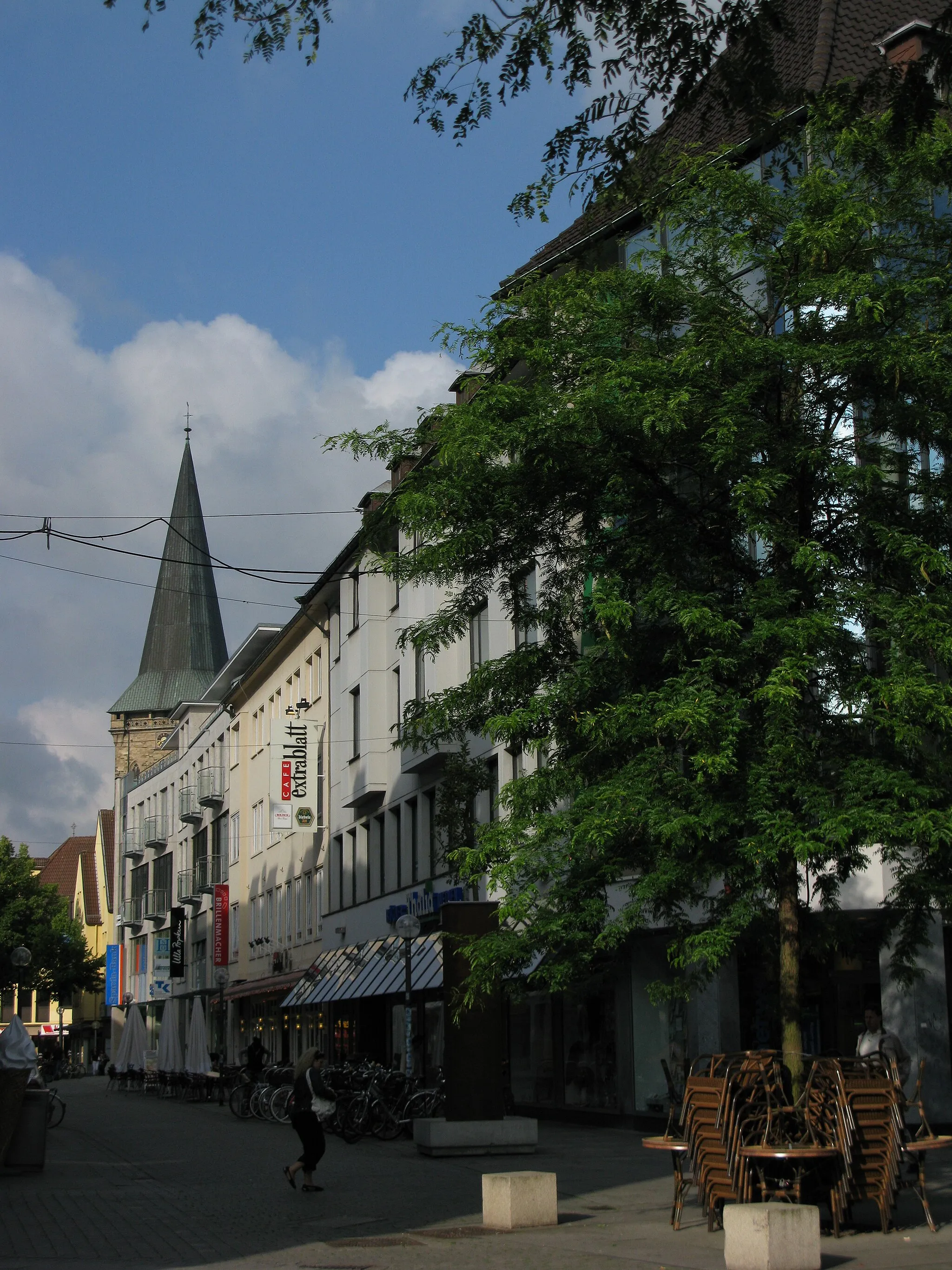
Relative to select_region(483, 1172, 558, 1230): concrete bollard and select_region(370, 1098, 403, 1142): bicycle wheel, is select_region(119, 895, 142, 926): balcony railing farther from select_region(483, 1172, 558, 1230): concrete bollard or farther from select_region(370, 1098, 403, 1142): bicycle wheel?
select_region(483, 1172, 558, 1230): concrete bollard

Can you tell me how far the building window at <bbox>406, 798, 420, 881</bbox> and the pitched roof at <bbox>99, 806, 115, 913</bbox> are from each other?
75.5 m

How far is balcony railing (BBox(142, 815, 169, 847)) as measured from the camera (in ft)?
274

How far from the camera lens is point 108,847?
113000 millimetres

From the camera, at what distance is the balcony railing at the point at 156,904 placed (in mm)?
82375

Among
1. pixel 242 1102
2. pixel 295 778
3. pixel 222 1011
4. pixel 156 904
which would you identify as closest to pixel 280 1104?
pixel 242 1102

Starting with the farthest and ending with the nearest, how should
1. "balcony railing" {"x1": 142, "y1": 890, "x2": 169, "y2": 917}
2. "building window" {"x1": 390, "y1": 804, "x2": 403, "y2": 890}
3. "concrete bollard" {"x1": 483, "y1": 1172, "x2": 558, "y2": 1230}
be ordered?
"balcony railing" {"x1": 142, "y1": 890, "x2": 169, "y2": 917}
"building window" {"x1": 390, "y1": 804, "x2": 403, "y2": 890}
"concrete bollard" {"x1": 483, "y1": 1172, "x2": 558, "y2": 1230}

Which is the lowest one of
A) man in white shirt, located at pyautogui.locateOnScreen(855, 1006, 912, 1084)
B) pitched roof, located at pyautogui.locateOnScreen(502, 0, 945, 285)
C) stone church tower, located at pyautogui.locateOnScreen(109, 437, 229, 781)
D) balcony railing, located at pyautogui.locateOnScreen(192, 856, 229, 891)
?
man in white shirt, located at pyautogui.locateOnScreen(855, 1006, 912, 1084)

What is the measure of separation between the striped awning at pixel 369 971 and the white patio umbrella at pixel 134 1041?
25.5 feet

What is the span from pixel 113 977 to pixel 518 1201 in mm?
86232

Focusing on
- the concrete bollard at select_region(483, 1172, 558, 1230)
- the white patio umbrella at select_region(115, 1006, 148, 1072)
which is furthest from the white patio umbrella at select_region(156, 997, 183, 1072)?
the concrete bollard at select_region(483, 1172, 558, 1230)

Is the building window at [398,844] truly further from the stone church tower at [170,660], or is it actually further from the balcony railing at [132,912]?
A: the stone church tower at [170,660]

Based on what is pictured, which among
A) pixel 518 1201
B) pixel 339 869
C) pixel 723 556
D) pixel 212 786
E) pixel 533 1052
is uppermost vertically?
pixel 212 786

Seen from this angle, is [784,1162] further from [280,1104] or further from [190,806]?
[190,806]

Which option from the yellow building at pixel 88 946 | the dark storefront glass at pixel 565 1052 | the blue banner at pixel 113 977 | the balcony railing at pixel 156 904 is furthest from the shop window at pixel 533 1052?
the yellow building at pixel 88 946
